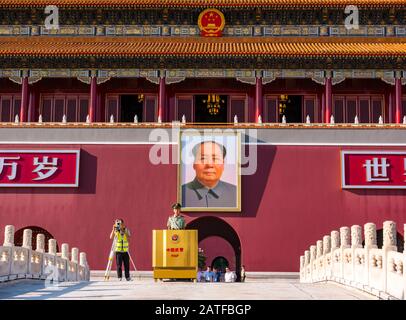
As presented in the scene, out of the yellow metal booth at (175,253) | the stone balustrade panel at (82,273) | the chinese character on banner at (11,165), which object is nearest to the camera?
the yellow metal booth at (175,253)

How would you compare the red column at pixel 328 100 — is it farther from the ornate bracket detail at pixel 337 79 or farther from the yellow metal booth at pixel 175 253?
the yellow metal booth at pixel 175 253

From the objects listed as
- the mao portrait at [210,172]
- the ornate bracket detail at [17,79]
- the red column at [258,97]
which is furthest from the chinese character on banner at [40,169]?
the red column at [258,97]

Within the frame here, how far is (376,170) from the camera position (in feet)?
77.8

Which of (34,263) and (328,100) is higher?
(328,100)

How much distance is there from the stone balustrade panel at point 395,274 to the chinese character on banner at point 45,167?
14.5m

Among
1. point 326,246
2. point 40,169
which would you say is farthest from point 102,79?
point 326,246

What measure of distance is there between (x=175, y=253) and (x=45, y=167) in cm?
933

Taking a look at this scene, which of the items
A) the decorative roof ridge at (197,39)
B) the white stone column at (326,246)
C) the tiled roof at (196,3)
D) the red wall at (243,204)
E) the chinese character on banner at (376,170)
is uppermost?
the tiled roof at (196,3)

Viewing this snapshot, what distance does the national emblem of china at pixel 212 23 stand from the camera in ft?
94.4

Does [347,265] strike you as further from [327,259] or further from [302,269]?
[302,269]

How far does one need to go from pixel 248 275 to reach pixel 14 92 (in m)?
12.2

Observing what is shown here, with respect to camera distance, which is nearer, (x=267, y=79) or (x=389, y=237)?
(x=389, y=237)

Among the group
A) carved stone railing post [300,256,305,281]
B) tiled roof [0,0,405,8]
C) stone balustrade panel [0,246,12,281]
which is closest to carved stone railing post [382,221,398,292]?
stone balustrade panel [0,246,12,281]

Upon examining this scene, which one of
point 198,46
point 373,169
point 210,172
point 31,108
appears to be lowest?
point 210,172
